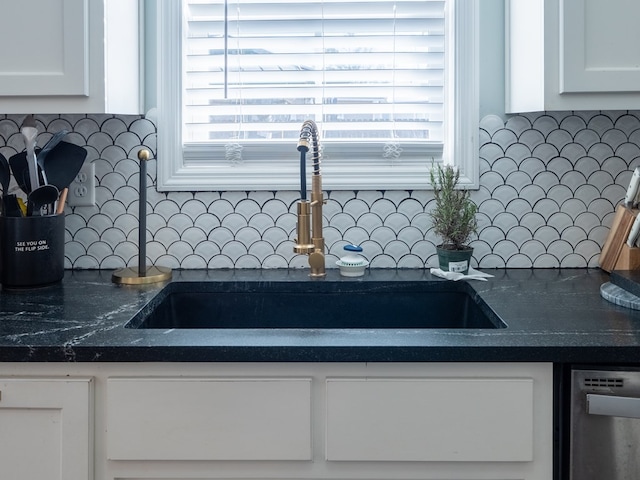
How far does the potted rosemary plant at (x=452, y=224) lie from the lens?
176 centimetres

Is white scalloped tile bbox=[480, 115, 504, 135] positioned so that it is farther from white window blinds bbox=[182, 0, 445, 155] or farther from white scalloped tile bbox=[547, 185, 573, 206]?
white scalloped tile bbox=[547, 185, 573, 206]

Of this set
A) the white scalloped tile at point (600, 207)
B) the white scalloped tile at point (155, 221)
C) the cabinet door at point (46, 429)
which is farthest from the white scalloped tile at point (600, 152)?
the cabinet door at point (46, 429)

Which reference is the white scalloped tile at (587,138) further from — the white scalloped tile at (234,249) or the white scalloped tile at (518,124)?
the white scalloped tile at (234,249)

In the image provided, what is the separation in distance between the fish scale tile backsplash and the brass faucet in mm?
128

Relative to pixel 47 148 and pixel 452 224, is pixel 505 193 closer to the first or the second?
pixel 452 224

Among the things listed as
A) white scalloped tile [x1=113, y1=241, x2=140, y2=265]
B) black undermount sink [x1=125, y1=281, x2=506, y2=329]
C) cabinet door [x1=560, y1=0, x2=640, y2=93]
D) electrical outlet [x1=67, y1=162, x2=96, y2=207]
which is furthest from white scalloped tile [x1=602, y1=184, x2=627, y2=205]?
electrical outlet [x1=67, y1=162, x2=96, y2=207]

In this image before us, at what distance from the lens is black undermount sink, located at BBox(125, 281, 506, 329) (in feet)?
5.77

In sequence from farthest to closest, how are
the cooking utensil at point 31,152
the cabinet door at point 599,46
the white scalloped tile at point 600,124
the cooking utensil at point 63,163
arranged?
the white scalloped tile at point 600,124 → the cooking utensil at point 63,163 → the cooking utensil at point 31,152 → the cabinet door at point 599,46

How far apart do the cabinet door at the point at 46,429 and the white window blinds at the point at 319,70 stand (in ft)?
3.09

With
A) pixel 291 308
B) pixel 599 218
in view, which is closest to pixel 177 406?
pixel 291 308

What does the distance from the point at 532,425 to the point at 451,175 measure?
78 centimetres

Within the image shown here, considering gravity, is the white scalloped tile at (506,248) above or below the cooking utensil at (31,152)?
below

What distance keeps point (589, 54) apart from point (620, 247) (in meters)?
0.56

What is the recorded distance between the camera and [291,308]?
178cm
